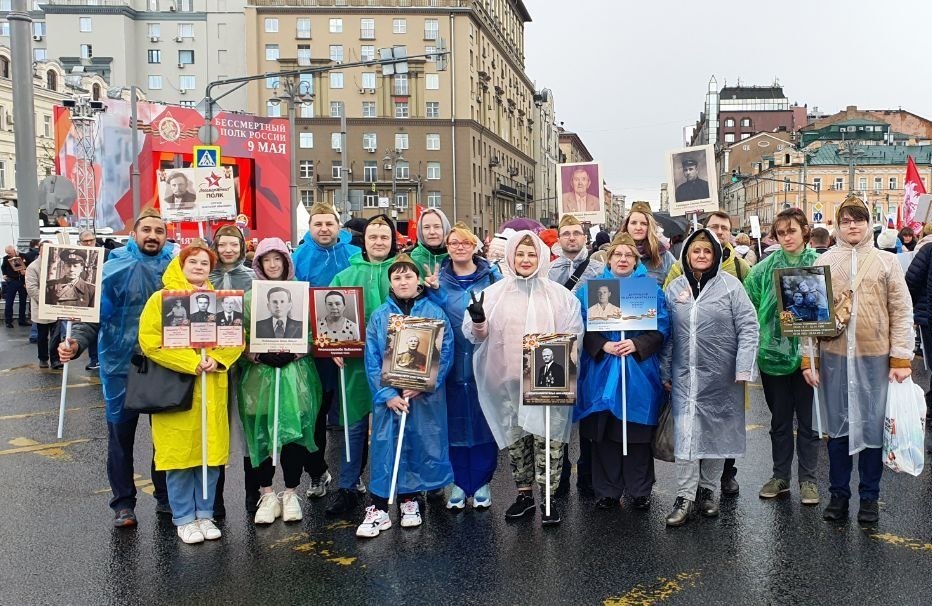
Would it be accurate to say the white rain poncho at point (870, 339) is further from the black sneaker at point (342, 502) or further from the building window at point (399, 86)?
the building window at point (399, 86)

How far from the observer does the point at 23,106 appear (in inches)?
507

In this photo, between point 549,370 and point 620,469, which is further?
point 620,469

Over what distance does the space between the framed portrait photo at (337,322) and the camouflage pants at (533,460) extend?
132 cm

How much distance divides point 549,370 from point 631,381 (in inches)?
24.0

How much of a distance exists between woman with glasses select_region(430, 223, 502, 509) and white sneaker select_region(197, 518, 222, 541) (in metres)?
1.59

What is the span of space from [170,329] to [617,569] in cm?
308

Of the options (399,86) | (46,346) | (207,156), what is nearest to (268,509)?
(207,156)

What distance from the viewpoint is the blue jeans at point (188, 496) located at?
533 centimetres

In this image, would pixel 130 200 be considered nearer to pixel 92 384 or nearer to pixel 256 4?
pixel 92 384

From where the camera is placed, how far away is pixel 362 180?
2601 inches

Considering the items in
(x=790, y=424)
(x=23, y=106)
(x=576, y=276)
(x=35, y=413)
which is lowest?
(x=35, y=413)

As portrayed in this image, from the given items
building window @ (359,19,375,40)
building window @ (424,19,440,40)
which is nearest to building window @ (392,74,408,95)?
building window @ (424,19,440,40)

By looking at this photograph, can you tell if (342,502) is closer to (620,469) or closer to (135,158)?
(620,469)

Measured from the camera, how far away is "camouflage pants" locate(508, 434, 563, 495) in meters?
5.65
